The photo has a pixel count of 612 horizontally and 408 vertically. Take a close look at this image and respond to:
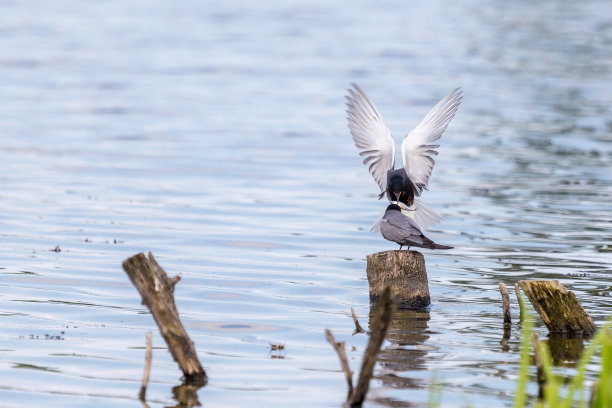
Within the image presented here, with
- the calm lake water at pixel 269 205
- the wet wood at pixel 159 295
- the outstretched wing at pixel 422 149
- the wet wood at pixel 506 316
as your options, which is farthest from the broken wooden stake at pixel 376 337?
the outstretched wing at pixel 422 149

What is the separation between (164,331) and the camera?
26.2ft

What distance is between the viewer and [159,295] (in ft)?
26.0

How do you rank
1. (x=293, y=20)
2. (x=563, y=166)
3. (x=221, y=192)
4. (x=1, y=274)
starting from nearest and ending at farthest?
(x=1, y=274), (x=221, y=192), (x=563, y=166), (x=293, y=20)

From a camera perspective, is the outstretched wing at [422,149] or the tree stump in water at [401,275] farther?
the outstretched wing at [422,149]

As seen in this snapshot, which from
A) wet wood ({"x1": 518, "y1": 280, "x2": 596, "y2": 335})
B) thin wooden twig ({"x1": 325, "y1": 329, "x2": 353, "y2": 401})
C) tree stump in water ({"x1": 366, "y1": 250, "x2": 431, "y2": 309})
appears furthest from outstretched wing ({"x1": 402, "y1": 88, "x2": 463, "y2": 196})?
thin wooden twig ({"x1": 325, "y1": 329, "x2": 353, "y2": 401})

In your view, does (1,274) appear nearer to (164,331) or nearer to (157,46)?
(164,331)

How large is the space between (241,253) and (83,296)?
3.22m

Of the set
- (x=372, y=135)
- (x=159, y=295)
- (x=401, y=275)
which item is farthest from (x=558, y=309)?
(x=159, y=295)

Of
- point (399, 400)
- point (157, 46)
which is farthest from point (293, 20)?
point (399, 400)

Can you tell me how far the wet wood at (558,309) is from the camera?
9734 mm

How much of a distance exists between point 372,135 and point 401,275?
1819mm

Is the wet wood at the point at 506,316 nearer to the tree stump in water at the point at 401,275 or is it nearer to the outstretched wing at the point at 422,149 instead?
the tree stump in water at the point at 401,275

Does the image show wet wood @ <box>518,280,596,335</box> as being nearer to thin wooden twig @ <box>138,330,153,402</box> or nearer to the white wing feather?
the white wing feather

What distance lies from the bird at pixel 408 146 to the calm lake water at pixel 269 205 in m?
1.22
